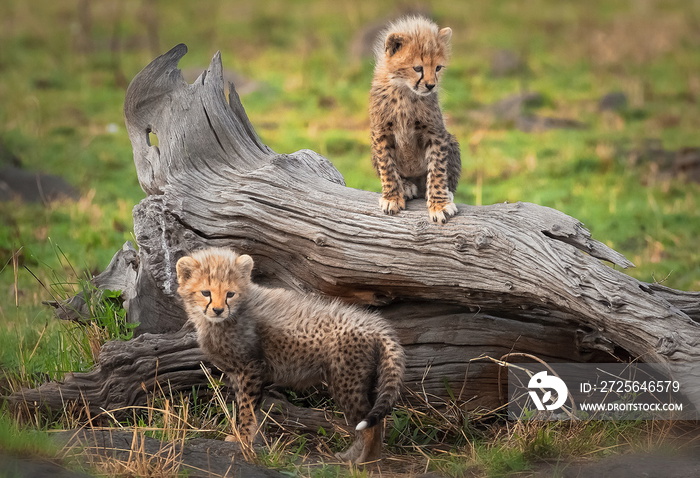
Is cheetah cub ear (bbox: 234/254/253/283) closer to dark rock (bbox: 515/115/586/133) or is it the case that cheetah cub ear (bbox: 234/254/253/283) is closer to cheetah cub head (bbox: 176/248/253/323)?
cheetah cub head (bbox: 176/248/253/323)

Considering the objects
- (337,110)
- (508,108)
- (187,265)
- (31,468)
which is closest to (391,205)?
(187,265)

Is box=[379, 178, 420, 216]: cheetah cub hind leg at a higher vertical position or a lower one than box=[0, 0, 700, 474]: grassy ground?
lower

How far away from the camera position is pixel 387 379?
455 cm

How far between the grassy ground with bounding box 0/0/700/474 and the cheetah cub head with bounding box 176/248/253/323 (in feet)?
3.95

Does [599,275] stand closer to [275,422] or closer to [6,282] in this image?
[275,422]

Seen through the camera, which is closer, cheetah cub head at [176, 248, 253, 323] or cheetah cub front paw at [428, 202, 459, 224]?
cheetah cub head at [176, 248, 253, 323]

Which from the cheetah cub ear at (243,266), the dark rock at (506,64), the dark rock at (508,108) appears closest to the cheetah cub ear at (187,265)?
the cheetah cub ear at (243,266)

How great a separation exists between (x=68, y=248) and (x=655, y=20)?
45.1 ft

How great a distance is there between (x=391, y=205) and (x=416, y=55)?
911mm

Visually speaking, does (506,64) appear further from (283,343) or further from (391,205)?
(283,343)

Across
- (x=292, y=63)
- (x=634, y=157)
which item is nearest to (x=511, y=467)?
(x=634, y=157)

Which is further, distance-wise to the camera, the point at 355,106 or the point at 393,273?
the point at 355,106

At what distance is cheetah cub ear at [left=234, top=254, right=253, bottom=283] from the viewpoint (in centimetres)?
476

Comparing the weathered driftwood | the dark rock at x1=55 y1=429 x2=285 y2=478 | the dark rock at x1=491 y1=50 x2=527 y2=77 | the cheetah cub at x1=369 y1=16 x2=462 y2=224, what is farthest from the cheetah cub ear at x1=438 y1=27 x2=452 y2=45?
the dark rock at x1=491 y1=50 x2=527 y2=77
